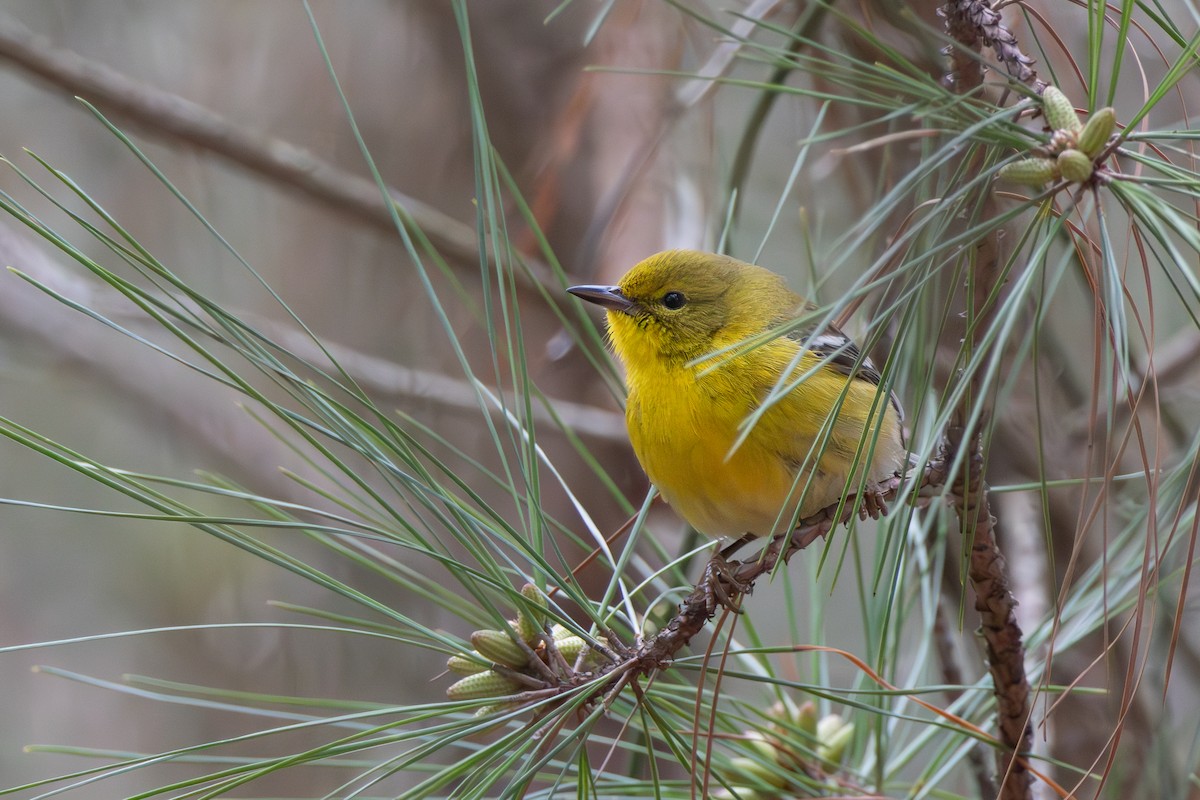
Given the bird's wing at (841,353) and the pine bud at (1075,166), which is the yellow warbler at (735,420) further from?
the pine bud at (1075,166)

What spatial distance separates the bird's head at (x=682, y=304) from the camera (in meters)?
2.27

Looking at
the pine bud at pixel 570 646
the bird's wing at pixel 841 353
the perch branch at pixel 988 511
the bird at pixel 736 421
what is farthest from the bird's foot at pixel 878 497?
the pine bud at pixel 570 646

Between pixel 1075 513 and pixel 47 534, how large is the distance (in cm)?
474

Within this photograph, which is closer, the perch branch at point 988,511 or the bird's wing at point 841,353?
the perch branch at point 988,511

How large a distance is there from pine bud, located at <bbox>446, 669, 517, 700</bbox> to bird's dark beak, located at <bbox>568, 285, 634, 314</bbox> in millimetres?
1132

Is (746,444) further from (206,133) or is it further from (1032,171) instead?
(206,133)

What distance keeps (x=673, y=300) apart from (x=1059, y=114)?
1.33m

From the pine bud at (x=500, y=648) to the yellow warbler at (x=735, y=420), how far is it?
538mm

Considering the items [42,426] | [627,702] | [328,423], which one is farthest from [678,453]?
[42,426]

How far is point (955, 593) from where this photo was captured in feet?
8.49

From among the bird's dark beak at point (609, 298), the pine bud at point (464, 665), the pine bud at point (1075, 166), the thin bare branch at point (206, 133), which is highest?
the thin bare branch at point (206, 133)

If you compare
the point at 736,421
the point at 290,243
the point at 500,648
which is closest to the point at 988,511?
the point at 736,421

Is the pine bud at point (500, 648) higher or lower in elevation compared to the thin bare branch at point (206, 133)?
lower

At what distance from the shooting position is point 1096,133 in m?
0.99
